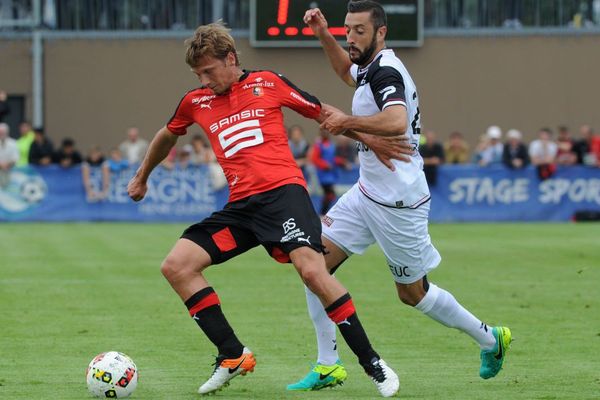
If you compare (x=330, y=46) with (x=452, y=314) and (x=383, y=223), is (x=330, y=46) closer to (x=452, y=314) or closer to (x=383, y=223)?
(x=383, y=223)

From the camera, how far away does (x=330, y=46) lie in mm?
8539

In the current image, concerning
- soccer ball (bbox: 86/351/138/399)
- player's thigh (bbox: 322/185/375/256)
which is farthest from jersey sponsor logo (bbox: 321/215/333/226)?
soccer ball (bbox: 86/351/138/399)

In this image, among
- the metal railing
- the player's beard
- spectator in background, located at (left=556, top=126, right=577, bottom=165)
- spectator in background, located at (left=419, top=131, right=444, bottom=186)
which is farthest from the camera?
the metal railing

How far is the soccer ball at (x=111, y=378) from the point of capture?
729 cm

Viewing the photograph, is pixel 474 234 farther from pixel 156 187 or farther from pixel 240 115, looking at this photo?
pixel 240 115

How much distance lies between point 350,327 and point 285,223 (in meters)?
0.70

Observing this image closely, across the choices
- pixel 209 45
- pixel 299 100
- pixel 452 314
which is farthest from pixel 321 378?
pixel 209 45

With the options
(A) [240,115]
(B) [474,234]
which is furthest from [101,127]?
(A) [240,115]

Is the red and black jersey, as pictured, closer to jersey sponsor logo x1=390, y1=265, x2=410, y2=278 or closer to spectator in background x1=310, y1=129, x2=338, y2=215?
jersey sponsor logo x1=390, y1=265, x2=410, y2=278

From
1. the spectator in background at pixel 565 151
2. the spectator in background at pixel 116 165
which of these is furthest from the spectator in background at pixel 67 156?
the spectator in background at pixel 565 151

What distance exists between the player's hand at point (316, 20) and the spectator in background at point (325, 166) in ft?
55.4

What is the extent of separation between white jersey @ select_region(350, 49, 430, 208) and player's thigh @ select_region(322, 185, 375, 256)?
13cm

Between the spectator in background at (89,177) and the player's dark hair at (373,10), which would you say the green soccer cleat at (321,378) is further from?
the spectator in background at (89,177)

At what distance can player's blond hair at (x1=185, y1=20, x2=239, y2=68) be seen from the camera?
7473 mm
